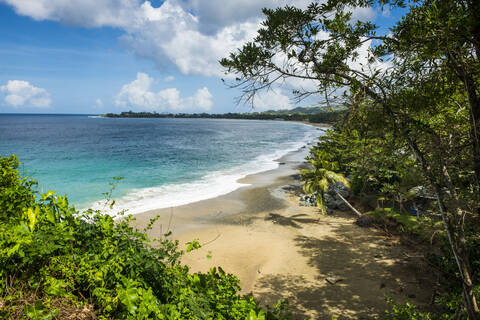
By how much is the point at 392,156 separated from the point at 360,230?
37.3ft

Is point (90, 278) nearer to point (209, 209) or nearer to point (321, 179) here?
point (321, 179)

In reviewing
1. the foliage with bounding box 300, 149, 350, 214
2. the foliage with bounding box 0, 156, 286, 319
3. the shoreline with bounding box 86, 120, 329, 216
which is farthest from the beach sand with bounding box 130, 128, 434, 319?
the foliage with bounding box 0, 156, 286, 319

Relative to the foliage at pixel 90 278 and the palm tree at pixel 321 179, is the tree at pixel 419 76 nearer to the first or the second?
the foliage at pixel 90 278

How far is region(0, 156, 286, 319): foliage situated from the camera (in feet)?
7.55

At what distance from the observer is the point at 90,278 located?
251cm

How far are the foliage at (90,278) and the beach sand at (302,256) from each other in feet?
8.64

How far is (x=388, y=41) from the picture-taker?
13.4ft

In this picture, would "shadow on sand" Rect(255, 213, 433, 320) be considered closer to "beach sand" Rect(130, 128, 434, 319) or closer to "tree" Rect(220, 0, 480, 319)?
"beach sand" Rect(130, 128, 434, 319)

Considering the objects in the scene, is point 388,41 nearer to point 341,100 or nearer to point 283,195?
point 341,100

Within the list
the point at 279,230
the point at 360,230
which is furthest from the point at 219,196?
the point at 360,230

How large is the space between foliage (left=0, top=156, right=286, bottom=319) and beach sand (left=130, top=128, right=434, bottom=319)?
2633 millimetres

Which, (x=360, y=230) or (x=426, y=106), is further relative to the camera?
(x=360, y=230)

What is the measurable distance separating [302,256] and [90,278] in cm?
1098

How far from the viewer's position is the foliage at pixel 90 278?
2.30 metres
